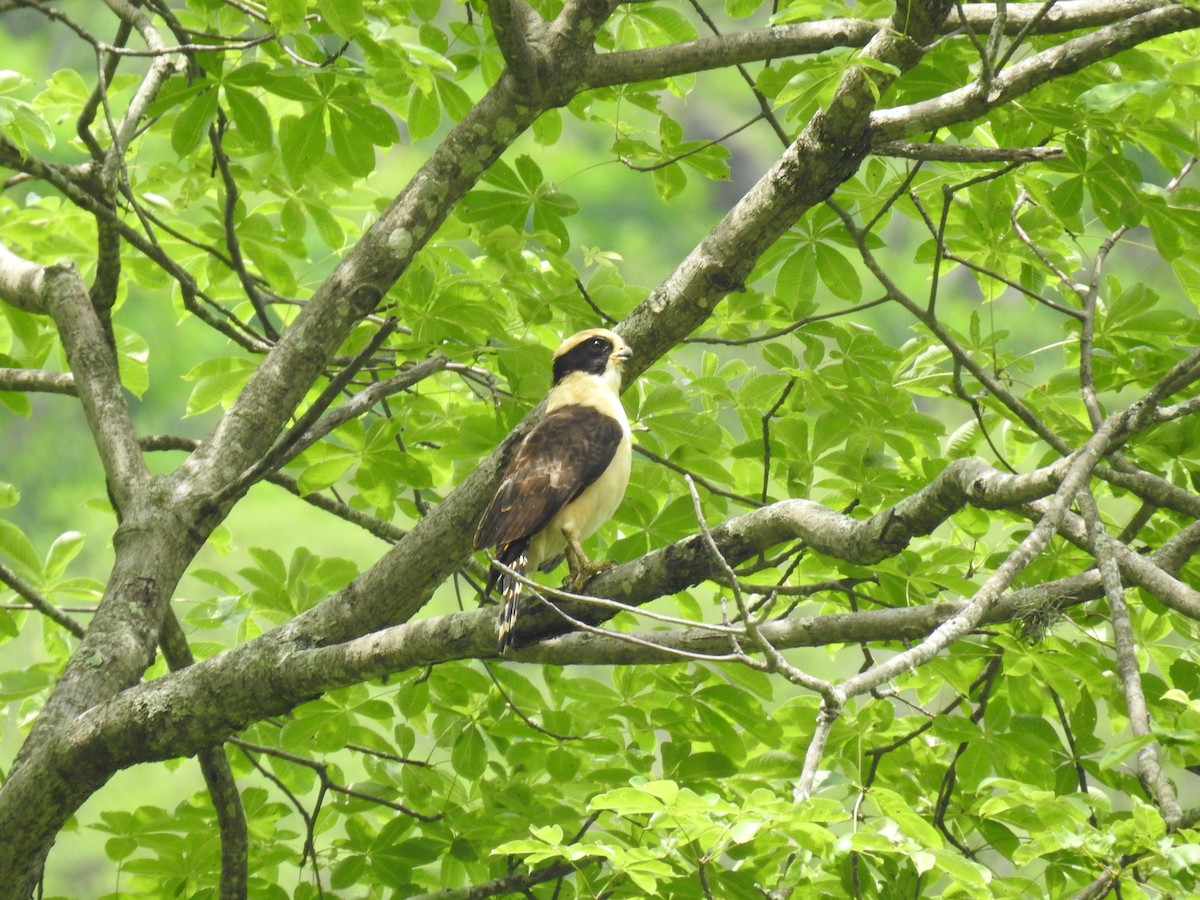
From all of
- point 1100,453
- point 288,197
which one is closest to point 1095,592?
point 1100,453

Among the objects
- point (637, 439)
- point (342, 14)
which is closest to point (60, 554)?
point (637, 439)

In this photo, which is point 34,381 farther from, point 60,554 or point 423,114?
point 423,114

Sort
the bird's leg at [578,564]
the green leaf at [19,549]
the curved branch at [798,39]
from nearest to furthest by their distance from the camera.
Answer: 1. the curved branch at [798,39]
2. the bird's leg at [578,564]
3. the green leaf at [19,549]

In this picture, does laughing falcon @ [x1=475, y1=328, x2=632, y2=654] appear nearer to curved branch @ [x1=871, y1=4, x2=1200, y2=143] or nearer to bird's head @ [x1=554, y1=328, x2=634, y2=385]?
bird's head @ [x1=554, y1=328, x2=634, y2=385]

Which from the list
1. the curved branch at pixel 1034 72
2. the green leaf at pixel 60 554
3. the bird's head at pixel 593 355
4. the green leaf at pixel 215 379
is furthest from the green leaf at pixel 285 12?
the green leaf at pixel 60 554

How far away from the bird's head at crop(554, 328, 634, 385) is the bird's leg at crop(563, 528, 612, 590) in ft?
2.01

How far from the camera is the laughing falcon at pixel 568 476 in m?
3.74

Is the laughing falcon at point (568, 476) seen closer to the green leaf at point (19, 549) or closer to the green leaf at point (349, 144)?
the green leaf at point (349, 144)

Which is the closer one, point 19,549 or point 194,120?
point 194,120

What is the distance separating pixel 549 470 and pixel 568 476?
0.07 metres

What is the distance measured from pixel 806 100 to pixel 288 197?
268 centimetres

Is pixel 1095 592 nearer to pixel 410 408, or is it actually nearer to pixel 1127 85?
pixel 1127 85

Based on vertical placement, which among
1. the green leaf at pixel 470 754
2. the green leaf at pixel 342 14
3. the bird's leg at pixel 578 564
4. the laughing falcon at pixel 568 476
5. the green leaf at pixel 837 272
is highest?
the green leaf at pixel 342 14

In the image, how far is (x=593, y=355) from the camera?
4.39 metres
